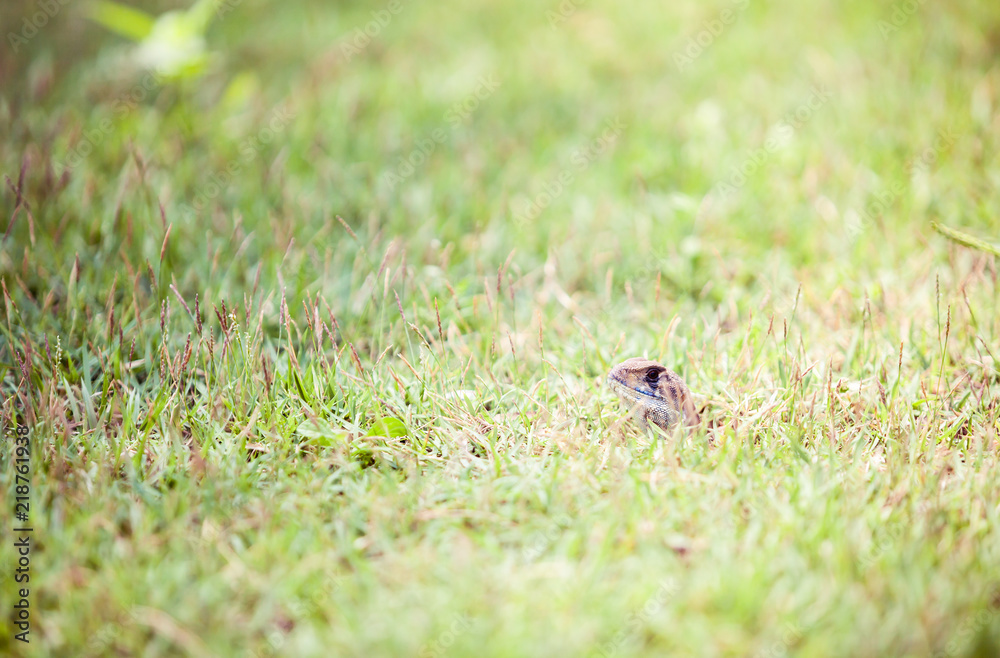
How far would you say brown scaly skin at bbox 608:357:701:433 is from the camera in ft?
8.89

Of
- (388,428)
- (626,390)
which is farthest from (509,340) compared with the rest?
(388,428)

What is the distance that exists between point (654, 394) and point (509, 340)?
0.67 metres

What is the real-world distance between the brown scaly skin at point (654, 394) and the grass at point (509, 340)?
12 centimetres

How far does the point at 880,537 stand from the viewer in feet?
6.90

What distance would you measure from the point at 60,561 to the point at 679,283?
9.74ft

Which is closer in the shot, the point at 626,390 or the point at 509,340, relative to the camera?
the point at 626,390

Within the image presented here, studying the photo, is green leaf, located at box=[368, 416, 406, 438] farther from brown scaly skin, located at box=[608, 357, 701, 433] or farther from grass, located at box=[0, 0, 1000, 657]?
brown scaly skin, located at box=[608, 357, 701, 433]

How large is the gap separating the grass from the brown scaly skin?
0.12 metres

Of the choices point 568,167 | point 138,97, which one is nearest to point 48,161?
point 138,97

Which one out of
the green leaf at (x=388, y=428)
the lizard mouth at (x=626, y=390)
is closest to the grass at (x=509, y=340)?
the green leaf at (x=388, y=428)

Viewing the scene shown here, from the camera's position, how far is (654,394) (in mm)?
2721

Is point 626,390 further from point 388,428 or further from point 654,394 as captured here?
point 388,428

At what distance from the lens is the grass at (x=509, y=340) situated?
75.6 inches

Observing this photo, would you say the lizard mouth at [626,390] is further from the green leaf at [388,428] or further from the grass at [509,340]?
the green leaf at [388,428]
